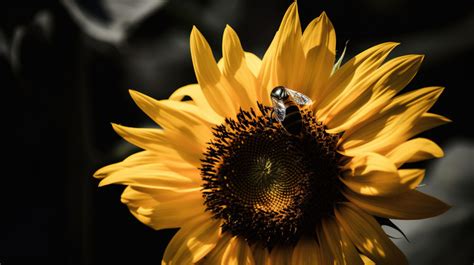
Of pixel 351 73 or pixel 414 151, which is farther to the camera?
pixel 351 73

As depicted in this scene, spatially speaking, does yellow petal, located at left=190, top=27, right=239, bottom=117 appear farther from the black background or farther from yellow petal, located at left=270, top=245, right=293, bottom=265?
the black background

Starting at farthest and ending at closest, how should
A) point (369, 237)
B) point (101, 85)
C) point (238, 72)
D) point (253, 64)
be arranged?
point (101, 85), point (253, 64), point (238, 72), point (369, 237)

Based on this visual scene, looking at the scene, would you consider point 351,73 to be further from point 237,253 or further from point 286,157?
point 237,253

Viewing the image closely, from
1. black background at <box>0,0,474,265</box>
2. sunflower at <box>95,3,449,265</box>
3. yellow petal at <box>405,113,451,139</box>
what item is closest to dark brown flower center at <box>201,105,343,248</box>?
sunflower at <box>95,3,449,265</box>

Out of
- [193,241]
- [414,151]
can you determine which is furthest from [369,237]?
[193,241]

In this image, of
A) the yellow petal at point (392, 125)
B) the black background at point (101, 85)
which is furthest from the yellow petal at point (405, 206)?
the black background at point (101, 85)

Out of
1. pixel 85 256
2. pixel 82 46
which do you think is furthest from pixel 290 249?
pixel 82 46
